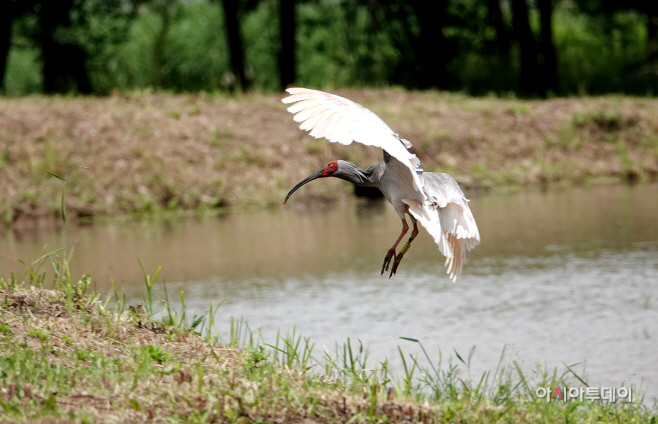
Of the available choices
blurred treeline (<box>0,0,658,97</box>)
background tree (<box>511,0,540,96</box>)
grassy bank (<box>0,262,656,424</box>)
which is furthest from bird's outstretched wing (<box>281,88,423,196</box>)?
background tree (<box>511,0,540,96</box>)

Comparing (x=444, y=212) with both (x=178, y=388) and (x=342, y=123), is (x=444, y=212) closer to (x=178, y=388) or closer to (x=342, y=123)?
(x=342, y=123)

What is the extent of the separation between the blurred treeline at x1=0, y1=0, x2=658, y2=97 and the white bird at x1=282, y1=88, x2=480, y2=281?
13.6 meters

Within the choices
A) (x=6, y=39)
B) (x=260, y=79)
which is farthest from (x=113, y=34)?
(x=260, y=79)

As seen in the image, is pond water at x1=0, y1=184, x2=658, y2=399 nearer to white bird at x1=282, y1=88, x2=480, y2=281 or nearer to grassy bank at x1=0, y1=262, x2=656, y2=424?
grassy bank at x1=0, y1=262, x2=656, y2=424

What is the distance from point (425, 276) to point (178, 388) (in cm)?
453

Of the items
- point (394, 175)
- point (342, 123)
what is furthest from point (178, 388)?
point (394, 175)

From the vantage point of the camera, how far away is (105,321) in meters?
4.52

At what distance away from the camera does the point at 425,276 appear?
308 inches

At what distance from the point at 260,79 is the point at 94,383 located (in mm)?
20400

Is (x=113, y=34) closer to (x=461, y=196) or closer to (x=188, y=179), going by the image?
(x=188, y=179)

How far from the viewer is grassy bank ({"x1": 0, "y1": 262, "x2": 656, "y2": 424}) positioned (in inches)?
133

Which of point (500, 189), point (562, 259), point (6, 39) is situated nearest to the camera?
point (562, 259)

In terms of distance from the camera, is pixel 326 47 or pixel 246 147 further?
pixel 326 47

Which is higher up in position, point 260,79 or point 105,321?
point 260,79
